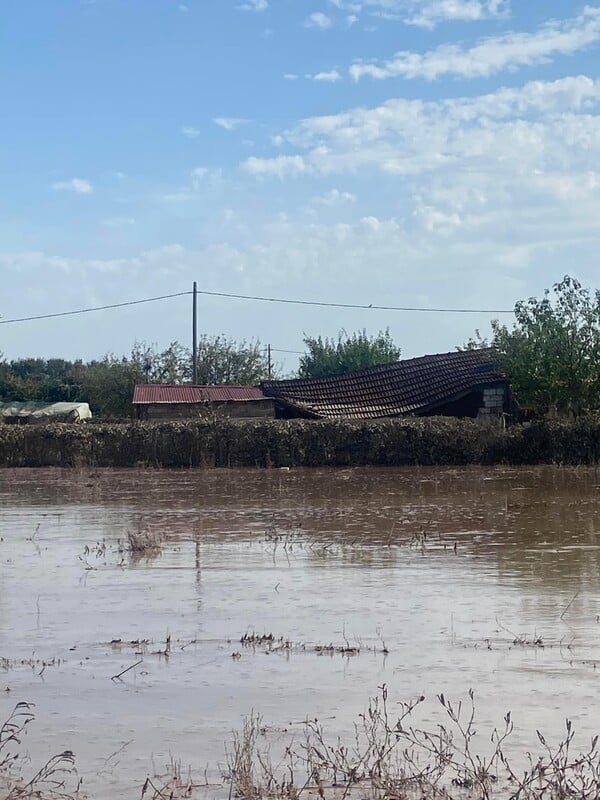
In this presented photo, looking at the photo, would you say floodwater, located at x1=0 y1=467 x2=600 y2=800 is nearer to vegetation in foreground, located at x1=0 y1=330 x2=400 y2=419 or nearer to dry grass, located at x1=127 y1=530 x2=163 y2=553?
dry grass, located at x1=127 y1=530 x2=163 y2=553

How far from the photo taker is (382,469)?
35.8 metres

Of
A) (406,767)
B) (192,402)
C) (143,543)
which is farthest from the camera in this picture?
(192,402)

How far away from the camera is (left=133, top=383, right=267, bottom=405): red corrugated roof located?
45781mm

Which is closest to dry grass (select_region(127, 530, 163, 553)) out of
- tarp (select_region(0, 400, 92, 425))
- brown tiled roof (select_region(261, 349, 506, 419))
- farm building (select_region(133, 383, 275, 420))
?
brown tiled roof (select_region(261, 349, 506, 419))

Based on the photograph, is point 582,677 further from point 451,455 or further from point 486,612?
point 451,455

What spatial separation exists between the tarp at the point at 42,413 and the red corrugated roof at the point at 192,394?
112 inches

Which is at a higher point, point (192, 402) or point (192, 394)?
point (192, 394)

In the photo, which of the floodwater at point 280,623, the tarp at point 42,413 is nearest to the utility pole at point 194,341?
the tarp at point 42,413

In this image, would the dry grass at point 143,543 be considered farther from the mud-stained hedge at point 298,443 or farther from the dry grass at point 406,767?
the mud-stained hedge at point 298,443

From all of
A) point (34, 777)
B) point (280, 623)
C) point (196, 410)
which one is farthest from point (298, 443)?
point (34, 777)

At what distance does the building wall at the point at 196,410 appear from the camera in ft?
146

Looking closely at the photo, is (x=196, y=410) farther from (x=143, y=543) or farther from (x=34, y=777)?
(x=34, y=777)

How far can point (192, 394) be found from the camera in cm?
4700

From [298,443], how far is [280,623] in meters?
26.5
